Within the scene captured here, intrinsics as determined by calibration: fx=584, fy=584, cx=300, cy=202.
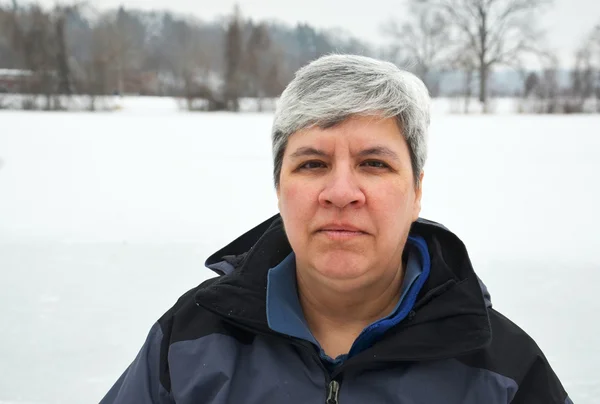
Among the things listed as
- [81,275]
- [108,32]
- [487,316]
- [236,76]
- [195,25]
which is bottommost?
[81,275]

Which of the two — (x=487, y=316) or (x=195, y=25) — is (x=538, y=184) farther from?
(x=195, y=25)

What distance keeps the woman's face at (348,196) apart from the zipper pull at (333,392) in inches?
9.7

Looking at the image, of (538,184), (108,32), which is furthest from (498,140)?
(108,32)

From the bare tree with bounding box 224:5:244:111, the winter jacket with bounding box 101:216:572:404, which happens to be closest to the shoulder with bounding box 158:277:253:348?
the winter jacket with bounding box 101:216:572:404

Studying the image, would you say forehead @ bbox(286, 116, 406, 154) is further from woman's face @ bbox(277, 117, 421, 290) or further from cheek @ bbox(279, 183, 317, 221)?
cheek @ bbox(279, 183, 317, 221)

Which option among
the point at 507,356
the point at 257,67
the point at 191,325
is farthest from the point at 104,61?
the point at 507,356

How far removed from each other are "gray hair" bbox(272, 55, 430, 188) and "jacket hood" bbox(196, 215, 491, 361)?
0.80 feet

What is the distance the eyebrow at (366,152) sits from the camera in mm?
1483

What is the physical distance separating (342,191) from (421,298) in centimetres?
39

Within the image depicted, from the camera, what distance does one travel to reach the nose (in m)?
1.45

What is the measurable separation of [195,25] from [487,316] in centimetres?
7111

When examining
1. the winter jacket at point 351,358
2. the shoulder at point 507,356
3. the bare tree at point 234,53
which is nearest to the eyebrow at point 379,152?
the winter jacket at point 351,358

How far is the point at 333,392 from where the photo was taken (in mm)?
1474

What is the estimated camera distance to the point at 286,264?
1.74 meters
